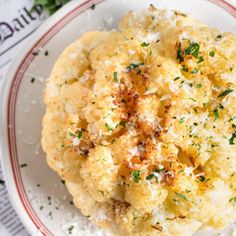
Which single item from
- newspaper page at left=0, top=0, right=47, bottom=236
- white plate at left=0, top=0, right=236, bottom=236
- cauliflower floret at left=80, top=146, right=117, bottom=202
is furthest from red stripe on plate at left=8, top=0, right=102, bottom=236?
cauliflower floret at left=80, top=146, right=117, bottom=202

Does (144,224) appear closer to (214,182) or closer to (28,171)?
(214,182)

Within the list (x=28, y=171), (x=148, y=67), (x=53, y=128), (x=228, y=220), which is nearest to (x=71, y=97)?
(x=53, y=128)

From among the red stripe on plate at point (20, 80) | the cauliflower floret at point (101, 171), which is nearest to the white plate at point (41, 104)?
the red stripe on plate at point (20, 80)

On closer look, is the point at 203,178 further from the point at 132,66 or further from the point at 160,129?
the point at 132,66

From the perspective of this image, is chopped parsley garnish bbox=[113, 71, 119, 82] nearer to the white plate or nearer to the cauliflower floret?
the cauliflower floret

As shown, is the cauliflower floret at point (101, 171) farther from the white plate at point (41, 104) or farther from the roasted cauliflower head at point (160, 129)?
the white plate at point (41, 104)
